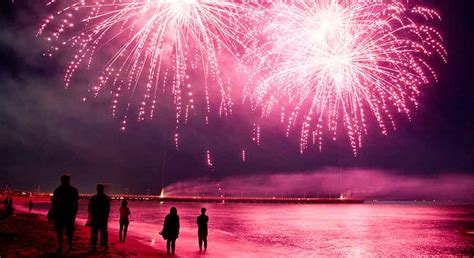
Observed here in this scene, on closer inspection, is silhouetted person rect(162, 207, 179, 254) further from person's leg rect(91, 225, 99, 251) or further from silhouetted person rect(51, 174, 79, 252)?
silhouetted person rect(51, 174, 79, 252)

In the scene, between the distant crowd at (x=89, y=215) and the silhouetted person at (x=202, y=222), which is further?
the silhouetted person at (x=202, y=222)

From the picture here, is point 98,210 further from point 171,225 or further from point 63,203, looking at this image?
point 171,225

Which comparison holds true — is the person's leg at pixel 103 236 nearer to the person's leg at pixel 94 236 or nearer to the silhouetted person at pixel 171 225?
the person's leg at pixel 94 236

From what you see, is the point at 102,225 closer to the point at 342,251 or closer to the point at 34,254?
the point at 34,254

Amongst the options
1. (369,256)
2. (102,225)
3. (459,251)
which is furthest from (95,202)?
(459,251)

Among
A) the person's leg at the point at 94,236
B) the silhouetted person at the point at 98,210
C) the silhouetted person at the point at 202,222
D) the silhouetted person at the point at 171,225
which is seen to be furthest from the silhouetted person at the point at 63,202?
the silhouetted person at the point at 202,222

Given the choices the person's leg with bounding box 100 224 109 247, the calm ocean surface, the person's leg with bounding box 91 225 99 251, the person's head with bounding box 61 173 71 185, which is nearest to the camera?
the person's head with bounding box 61 173 71 185

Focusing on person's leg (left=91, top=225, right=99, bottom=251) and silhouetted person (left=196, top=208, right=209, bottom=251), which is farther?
silhouetted person (left=196, top=208, right=209, bottom=251)

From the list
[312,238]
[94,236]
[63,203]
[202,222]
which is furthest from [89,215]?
[312,238]

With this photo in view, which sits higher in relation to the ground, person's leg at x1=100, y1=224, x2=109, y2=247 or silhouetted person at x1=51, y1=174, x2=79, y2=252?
silhouetted person at x1=51, y1=174, x2=79, y2=252

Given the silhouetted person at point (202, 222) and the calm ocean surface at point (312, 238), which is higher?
the silhouetted person at point (202, 222)

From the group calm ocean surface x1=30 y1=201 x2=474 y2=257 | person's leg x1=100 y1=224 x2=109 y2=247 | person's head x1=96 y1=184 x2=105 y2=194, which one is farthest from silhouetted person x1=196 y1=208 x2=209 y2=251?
person's head x1=96 y1=184 x2=105 y2=194

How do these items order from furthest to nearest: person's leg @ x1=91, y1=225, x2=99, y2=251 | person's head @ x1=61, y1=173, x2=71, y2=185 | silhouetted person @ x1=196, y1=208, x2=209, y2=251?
1. silhouetted person @ x1=196, y1=208, x2=209, y2=251
2. person's leg @ x1=91, y1=225, x2=99, y2=251
3. person's head @ x1=61, y1=173, x2=71, y2=185

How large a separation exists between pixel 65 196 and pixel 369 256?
17807mm
